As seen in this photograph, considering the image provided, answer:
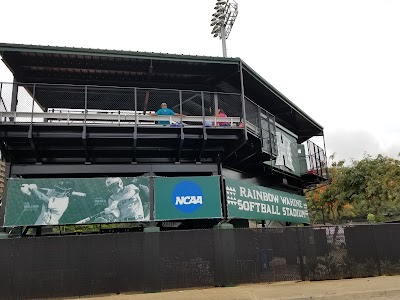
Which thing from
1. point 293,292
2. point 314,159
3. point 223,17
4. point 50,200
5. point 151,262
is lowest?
point 293,292

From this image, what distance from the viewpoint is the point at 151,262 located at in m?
10.8

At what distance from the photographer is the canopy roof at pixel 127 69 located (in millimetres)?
12572

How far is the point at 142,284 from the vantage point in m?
10.6

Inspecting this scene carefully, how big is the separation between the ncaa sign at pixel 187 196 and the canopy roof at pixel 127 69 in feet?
14.6

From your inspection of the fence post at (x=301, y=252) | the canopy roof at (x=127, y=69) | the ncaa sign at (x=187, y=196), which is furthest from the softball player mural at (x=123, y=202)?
the fence post at (x=301, y=252)

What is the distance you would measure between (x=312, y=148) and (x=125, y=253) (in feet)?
41.8

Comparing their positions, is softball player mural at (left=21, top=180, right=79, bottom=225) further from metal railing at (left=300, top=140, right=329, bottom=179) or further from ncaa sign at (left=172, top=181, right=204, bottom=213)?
metal railing at (left=300, top=140, right=329, bottom=179)

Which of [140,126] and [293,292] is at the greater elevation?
[140,126]

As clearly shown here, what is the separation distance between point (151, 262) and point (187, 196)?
8.84ft

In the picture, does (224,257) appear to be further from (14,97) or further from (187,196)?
(14,97)

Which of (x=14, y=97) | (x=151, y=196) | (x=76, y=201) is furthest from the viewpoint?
(x=14, y=97)

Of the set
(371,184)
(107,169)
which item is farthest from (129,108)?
(371,184)

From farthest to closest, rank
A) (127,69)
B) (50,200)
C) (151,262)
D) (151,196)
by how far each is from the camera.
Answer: (127,69), (151,196), (50,200), (151,262)

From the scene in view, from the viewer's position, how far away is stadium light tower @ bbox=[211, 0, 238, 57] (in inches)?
781
